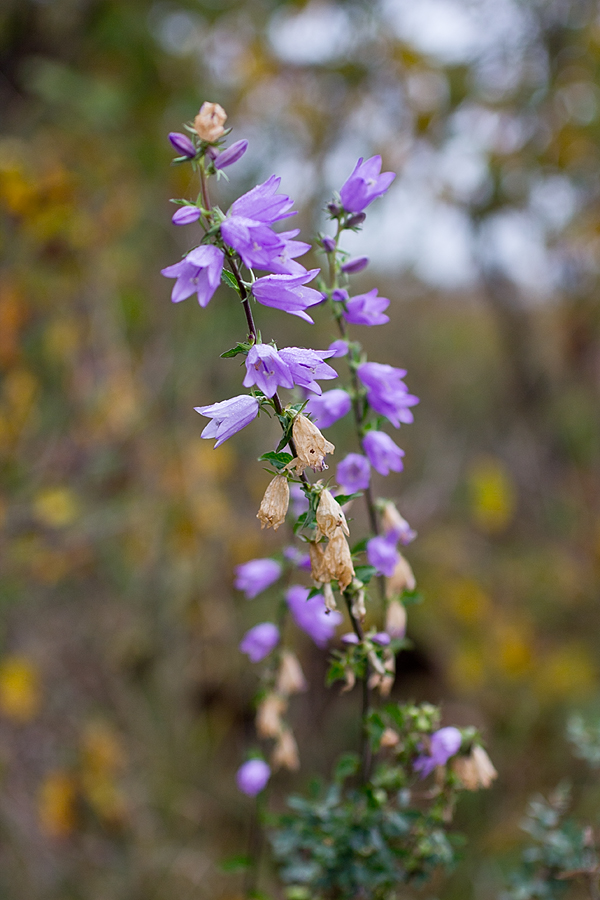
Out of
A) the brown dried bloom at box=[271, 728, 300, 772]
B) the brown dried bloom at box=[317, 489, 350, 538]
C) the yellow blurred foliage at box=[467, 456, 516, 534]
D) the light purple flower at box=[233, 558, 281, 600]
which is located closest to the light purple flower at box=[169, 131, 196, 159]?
the brown dried bloom at box=[317, 489, 350, 538]

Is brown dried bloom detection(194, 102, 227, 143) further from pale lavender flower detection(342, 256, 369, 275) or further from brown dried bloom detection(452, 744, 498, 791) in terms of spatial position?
brown dried bloom detection(452, 744, 498, 791)

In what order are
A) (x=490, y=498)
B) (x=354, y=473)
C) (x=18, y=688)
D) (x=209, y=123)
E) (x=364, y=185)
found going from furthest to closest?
(x=490, y=498) → (x=18, y=688) → (x=354, y=473) → (x=364, y=185) → (x=209, y=123)

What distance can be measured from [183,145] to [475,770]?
1.17m

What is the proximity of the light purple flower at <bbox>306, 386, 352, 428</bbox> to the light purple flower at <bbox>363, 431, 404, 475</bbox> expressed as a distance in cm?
7

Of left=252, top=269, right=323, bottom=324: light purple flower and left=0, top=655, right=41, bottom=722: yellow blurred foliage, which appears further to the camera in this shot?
left=0, top=655, right=41, bottom=722: yellow blurred foliage

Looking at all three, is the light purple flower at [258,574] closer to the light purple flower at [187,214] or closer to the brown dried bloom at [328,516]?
the brown dried bloom at [328,516]

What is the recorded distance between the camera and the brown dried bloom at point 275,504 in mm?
922

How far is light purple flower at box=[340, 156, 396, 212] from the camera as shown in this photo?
1.09 m

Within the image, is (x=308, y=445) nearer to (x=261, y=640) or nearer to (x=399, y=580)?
(x=399, y=580)

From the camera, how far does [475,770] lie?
114 centimetres

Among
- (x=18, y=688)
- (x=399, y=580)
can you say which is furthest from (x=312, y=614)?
(x=18, y=688)

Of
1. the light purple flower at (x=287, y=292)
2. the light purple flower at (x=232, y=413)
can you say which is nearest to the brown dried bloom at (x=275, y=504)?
the light purple flower at (x=232, y=413)

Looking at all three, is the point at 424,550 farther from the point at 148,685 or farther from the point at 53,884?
the point at 53,884

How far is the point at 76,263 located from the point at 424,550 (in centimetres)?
322
